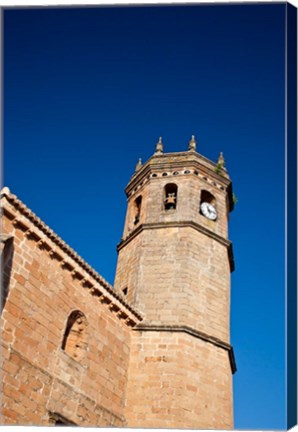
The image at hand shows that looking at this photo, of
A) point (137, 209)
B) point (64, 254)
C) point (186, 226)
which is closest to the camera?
point (64, 254)

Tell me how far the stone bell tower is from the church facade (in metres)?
0.03

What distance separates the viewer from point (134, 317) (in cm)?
1219

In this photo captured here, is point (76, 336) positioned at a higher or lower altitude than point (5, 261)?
lower

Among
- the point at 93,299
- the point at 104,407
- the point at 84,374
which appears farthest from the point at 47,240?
the point at 104,407

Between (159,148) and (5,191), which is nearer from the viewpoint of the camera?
(5,191)

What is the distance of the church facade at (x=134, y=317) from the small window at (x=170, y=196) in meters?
0.03

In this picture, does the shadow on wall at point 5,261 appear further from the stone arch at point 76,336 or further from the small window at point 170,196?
the small window at point 170,196

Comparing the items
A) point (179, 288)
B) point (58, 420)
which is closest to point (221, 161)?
point (179, 288)

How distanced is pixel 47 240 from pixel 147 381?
406 centimetres

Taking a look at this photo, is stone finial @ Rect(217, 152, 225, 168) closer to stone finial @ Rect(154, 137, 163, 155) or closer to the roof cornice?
stone finial @ Rect(154, 137, 163, 155)

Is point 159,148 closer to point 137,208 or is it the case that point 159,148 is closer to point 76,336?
point 137,208

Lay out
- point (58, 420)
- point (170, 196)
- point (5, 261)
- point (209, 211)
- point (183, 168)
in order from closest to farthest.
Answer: point (5, 261) → point (58, 420) → point (209, 211) → point (170, 196) → point (183, 168)

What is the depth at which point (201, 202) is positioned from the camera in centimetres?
1528

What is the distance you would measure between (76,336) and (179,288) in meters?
3.07
